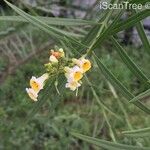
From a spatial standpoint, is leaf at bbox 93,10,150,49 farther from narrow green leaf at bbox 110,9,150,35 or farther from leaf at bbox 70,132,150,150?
leaf at bbox 70,132,150,150

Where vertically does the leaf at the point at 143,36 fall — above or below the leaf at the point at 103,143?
above

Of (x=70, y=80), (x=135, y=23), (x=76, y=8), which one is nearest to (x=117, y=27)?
(x=135, y=23)

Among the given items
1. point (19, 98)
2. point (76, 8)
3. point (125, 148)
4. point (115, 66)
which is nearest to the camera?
point (125, 148)

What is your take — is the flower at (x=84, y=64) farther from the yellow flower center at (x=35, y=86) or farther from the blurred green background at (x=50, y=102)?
the blurred green background at (x=50, y=102)

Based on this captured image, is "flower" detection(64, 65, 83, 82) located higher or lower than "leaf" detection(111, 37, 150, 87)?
higher

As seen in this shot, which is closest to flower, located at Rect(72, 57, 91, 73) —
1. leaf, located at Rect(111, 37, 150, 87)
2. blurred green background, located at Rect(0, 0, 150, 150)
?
leaf, located at Rect(111, 37, 150, 87)

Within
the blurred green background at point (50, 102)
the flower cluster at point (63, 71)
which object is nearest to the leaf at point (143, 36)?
the flower cluster at point (63, 71)

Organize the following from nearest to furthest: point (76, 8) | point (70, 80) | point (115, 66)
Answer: point (70, 80) < point (76, 8) < point (115, 66)

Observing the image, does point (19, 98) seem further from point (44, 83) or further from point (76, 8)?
point (44, 83)

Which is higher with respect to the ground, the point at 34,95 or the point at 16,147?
the point at 34,95
